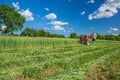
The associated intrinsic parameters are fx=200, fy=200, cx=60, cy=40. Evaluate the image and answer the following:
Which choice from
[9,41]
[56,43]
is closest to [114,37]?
[56,43]

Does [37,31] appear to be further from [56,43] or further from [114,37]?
[56,43]

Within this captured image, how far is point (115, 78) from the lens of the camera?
31.7 ft

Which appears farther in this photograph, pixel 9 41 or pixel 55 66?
pixel 9 41

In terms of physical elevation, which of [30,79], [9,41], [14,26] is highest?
[14,26]

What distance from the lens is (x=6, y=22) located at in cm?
5694

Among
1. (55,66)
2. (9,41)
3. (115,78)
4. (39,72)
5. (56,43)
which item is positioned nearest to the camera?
(115,78)

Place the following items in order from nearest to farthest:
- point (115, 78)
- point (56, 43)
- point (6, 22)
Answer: point (115, 78) → point (56, 43) → point (6, 22)

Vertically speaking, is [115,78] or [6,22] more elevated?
[6,22]

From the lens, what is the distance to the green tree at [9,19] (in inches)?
2239

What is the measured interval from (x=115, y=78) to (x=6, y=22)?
2009 inches

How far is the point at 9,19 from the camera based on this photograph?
5672 centimetres

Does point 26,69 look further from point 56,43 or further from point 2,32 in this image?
point 2,32

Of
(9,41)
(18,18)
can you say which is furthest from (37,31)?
(9,41)

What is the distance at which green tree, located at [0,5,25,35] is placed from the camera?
56875 mm
